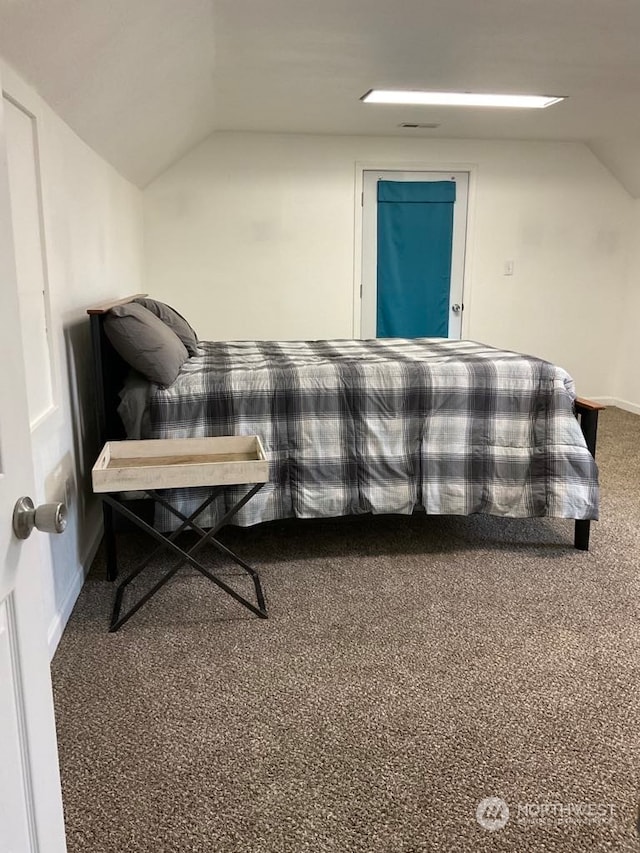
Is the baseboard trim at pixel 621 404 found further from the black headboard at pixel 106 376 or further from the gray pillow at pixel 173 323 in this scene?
the black headboard at pixel 106 376

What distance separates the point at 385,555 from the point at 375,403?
0.66 metres

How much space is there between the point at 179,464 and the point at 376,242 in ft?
11.7

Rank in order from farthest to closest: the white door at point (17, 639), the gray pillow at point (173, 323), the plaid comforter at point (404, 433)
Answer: the gray pillow at point (173, 323), the plaid comforter at point (404, 433), the white door at point (17, 639)

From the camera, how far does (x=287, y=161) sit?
507 centimetres

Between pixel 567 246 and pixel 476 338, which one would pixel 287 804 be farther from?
pixel 567 246

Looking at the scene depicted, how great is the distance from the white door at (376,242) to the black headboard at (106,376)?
294 centimetres

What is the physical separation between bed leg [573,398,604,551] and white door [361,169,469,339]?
8.89 ft

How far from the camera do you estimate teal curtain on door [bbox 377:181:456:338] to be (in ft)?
17.3

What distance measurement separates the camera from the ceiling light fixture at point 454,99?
3881mm

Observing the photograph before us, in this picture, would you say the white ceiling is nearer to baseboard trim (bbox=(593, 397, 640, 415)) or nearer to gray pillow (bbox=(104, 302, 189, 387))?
gray pillow (bbox=(104, 302, 189, 387))

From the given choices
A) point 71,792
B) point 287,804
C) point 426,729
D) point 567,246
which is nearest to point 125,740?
point 71,792

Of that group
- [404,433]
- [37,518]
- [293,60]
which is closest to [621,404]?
[404,433]

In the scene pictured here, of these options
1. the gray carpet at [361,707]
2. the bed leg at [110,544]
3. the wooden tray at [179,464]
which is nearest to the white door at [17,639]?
the gray carpet at [361,707]

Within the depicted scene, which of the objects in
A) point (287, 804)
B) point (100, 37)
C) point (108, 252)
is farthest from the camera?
point (108, 252)
